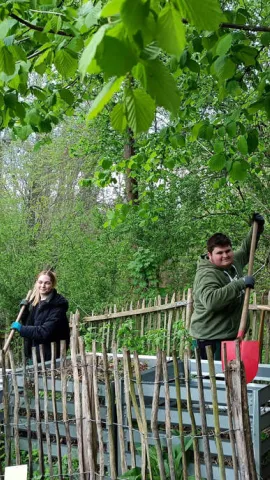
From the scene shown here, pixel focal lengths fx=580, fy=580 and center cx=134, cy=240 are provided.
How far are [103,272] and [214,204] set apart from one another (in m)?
2.43

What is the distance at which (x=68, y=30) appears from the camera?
3.30 m

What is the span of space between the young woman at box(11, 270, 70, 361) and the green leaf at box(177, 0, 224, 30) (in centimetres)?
422

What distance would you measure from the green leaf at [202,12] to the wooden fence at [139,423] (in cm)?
223

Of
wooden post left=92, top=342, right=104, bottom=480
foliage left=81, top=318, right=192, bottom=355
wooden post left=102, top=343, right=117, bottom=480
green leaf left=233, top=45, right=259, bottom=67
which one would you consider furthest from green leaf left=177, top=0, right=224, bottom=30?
foliage left=81, top=318, right=192, bottom=355

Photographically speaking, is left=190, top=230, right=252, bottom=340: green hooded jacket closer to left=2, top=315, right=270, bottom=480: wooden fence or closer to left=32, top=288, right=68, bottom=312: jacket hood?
left=2, top=315, right=270, bottom=480: wooden fence

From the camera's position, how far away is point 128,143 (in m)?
12.3

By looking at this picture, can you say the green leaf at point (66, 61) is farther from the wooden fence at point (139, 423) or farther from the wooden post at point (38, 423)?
the wooden post at point (38, 423)

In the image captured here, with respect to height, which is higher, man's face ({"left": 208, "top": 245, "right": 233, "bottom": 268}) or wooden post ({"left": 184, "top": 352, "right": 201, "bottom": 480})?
man's face ({"left": 208, "top": 245, "right": 233, "bottom": 268})

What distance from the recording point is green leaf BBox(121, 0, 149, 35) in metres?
1.25

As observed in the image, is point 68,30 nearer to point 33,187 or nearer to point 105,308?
point 105,308

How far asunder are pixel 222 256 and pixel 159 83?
11.0ft

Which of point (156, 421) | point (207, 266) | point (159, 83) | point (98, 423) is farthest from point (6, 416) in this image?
point (159, 83)

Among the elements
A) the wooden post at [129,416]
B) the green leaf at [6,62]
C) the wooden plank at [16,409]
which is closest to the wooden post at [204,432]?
the wooden post at [129,416]

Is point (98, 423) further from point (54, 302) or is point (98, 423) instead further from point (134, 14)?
point (134, 14)
